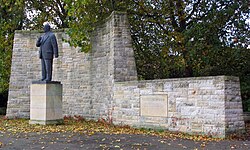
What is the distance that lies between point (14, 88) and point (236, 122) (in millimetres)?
10016

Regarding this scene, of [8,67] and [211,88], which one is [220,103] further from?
[8,67]

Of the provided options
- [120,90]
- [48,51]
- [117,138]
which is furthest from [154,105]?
[48,51]

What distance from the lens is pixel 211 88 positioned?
9.16 m

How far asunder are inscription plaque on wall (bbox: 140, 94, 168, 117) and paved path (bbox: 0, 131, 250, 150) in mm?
1379

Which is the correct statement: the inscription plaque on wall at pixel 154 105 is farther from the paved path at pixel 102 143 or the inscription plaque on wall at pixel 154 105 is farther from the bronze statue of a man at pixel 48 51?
the bronze statue of a man at pixel 48 51

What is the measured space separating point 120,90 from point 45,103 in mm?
2676

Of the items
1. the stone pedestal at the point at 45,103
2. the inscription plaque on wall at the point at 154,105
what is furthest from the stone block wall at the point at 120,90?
the stone pedestal at the point at 45,103

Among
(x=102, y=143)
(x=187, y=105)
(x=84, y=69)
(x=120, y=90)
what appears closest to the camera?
(x=102, y=143)

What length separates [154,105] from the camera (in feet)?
34.7

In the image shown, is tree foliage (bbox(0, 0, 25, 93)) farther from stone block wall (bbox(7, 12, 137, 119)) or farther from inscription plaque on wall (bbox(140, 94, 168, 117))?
inscription plaque on wall (bbox(140, 94, 168, 117))

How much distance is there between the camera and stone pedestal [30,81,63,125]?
1179 centimetres

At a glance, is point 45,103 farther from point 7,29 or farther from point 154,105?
point 7,29

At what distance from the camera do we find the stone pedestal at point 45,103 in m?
11.8

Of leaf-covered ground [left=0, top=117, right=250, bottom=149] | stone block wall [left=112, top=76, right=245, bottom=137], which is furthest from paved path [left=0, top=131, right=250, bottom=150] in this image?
stone block wall [left=112, top=76, right=245, bottom=137]
